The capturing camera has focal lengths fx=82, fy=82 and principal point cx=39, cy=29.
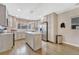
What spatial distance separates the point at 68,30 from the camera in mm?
5035

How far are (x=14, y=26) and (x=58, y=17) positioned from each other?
308 cm

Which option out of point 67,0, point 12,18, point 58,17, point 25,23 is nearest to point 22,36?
point 25,23

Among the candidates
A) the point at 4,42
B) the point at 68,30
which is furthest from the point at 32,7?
the point at 68,30

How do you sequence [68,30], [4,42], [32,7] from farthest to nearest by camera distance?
[68,30] → [32,7] → [4,42]

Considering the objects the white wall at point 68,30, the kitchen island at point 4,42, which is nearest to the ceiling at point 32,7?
the white wall at point 68,30

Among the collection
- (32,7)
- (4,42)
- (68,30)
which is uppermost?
(32,7)

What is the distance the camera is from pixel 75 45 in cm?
451

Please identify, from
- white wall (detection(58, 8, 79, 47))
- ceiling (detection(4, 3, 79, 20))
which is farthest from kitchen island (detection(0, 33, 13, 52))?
white wall (detection(58, 8, 79, 47))

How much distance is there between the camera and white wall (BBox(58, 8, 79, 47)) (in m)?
4.52

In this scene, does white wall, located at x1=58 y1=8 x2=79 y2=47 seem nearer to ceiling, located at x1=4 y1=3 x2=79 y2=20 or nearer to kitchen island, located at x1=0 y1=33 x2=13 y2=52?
ceiling, located at x1=4 y1=3 x2=79 y2=20

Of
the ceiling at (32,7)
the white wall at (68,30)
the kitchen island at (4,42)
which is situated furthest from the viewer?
the white wall at (68,30)

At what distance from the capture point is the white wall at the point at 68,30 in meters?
4.52

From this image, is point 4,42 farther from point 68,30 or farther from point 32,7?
point 68,30

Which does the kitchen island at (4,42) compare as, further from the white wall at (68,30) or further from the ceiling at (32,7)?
the white wall at (68,30)
